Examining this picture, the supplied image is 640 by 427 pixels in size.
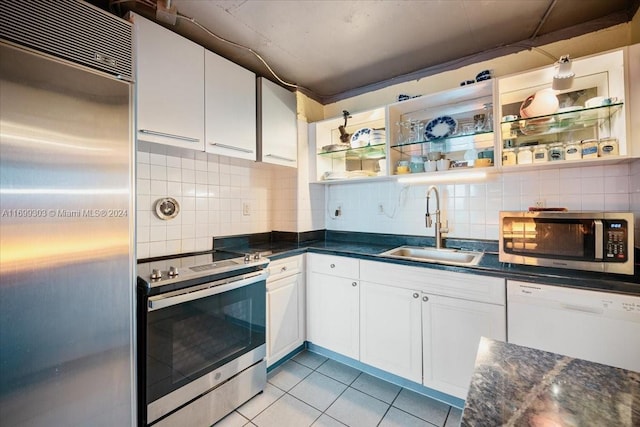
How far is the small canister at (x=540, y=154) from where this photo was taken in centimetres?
158

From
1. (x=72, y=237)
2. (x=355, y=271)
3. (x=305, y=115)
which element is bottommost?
(x=355, y=271)

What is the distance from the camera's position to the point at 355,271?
1.96 metres

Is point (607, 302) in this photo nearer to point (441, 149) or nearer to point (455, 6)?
point (441, 149)

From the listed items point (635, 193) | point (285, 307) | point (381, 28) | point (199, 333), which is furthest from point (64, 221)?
point (635, 193)

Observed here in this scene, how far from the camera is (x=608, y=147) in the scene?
4.75ft

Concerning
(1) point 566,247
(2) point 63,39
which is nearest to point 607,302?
(1) point 566,247

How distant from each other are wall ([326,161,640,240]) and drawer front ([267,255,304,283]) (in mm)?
675

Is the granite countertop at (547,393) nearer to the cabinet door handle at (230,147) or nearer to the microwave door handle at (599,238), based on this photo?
the microwave door handle at (599,238)

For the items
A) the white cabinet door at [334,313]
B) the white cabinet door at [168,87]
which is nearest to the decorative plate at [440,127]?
the white cabinet door at [334,313]

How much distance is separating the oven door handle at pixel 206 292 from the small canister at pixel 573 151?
6.26 feet

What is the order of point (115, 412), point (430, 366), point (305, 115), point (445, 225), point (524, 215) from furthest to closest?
point (305, 115)
point (445, 225)
point (430, 366)
point (524, 215)
point (115, 412)

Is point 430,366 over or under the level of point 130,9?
under

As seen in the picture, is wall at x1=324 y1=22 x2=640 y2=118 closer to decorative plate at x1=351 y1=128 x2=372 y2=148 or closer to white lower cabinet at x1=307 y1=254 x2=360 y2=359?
decorative plate at x1=351 y1=128 x2=372 y2=148

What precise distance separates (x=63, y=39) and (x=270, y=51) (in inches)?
48.6
